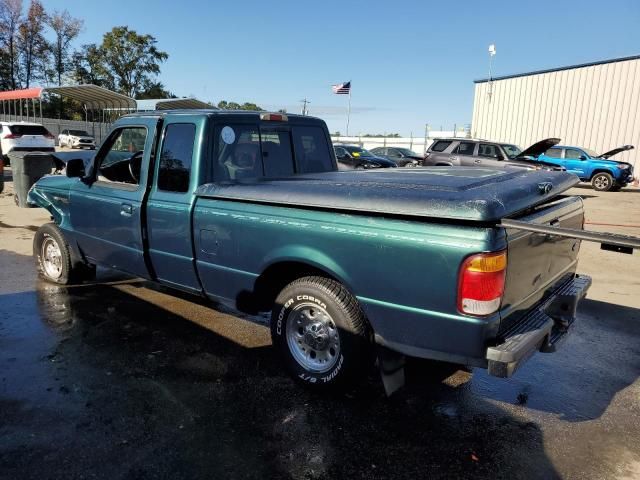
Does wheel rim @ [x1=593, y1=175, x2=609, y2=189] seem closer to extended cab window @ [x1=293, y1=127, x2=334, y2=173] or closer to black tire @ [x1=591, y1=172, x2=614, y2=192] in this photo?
black tire @ [x1=591, y1=172, x2=614, y2=192]

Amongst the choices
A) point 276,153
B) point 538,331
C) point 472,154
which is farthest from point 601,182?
point 538,331

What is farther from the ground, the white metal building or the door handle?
the white metal building

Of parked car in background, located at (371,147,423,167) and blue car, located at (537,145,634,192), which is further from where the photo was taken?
parked car in background, located at (371,147,423,167)

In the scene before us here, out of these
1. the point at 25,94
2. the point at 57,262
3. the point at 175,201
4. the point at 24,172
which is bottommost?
the point at 57,262

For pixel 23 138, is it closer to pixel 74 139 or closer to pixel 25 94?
pixel 25 94

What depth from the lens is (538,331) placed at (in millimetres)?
2930

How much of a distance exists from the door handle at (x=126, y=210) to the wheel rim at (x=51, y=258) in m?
1.74

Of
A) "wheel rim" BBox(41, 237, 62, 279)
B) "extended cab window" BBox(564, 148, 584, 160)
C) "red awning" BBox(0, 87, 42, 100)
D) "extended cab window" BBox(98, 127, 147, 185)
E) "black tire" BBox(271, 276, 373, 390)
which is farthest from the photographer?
"red awning" BBox(0, 87, 42, 100)

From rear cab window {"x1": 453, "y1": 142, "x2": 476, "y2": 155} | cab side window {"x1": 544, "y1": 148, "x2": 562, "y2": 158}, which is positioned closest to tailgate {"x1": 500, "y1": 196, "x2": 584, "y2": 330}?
rear cab window {"x1": 453, "y1": 142, "x2": 476, "y2": 155}

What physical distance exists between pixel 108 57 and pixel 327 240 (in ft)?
186

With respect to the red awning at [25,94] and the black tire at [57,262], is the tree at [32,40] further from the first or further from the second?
the black tire at [57,262]

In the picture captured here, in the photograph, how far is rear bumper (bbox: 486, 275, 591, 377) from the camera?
266 cm

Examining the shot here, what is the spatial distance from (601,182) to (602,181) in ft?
0.18

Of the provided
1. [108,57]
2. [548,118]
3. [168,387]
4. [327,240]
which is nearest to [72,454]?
[168,387]
